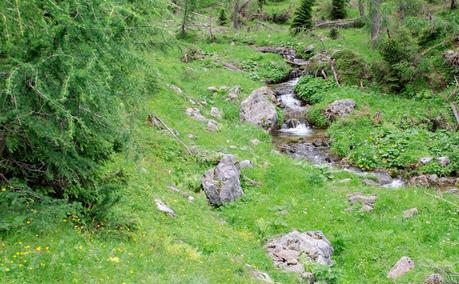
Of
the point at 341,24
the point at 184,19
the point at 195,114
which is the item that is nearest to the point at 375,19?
the point at 341,24

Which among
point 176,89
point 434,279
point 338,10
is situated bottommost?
point 176,89

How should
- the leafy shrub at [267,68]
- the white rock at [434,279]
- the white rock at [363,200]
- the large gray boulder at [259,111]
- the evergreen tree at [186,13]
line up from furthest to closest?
the evergreen tree at [186,13], the leafy shrub at [267,68], the large gray boulder at [259,111], the white rock at [363,200], the white rock at [434,279]

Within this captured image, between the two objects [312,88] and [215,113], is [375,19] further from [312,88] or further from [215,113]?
[215,113]

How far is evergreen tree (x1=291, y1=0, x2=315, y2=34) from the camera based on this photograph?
39416 millimetres

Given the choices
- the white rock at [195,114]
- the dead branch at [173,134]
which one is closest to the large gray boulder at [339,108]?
the white rock at [195,114]

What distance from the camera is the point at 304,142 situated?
22656 mm

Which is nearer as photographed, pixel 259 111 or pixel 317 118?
pixel 259 111

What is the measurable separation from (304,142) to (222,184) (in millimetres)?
8035

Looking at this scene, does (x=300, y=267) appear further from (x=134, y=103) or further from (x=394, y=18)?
(x=394, y=18)

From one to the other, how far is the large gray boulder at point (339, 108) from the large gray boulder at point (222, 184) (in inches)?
390

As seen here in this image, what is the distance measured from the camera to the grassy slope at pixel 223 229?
801cm

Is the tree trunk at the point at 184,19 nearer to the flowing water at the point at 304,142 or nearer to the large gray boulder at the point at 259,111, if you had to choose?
the flowing water at the point at 304,142

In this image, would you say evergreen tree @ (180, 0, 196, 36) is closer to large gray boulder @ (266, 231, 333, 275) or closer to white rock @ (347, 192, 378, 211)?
white rock @ (347, 192, 378, 211)

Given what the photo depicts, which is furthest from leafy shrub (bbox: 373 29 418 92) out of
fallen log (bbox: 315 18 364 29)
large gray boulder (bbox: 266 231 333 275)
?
fallen log (bbox: 315 18 364 29)
